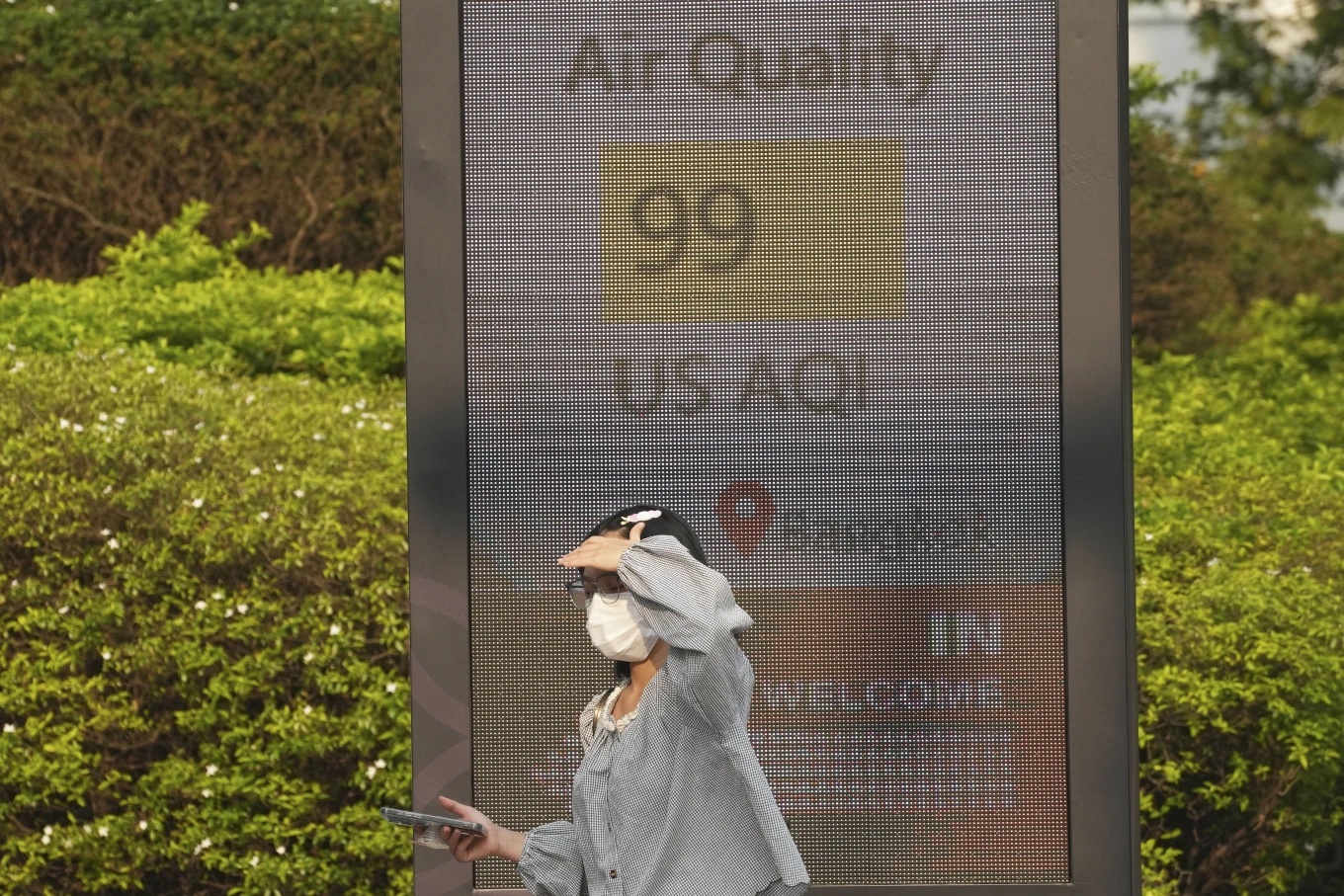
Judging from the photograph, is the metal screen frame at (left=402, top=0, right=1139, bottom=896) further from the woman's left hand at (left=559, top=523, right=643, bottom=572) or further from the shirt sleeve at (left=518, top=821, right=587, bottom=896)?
the woman's left hand at (left=559, top=523, right=643, bottom=572)

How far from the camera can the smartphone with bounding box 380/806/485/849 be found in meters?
2.93

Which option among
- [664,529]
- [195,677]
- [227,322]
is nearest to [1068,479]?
[664,529]

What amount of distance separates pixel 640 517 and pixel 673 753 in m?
0.45

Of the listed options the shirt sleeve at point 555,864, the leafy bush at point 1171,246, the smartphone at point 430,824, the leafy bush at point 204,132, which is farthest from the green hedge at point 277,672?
the leafy bush at point 204,132

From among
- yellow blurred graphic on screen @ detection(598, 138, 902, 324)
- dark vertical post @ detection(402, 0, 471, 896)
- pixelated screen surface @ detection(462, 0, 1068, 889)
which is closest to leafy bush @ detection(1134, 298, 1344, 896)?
pixelated screen surface @ detection(462, 0, 1068, 889)

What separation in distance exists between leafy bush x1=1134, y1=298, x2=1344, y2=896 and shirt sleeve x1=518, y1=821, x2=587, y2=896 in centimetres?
263

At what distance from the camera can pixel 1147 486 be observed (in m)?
6.13

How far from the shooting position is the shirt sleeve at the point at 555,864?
3082 millimetres

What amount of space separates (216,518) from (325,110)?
16.5 feet

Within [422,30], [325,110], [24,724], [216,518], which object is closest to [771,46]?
[422,30]

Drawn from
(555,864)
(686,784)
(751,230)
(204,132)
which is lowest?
(555,864)

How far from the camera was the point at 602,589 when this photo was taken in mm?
3002

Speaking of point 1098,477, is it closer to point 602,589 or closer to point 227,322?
point 602,589

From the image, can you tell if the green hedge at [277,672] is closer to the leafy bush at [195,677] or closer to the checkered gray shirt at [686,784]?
the leafy bush at [195,677]
